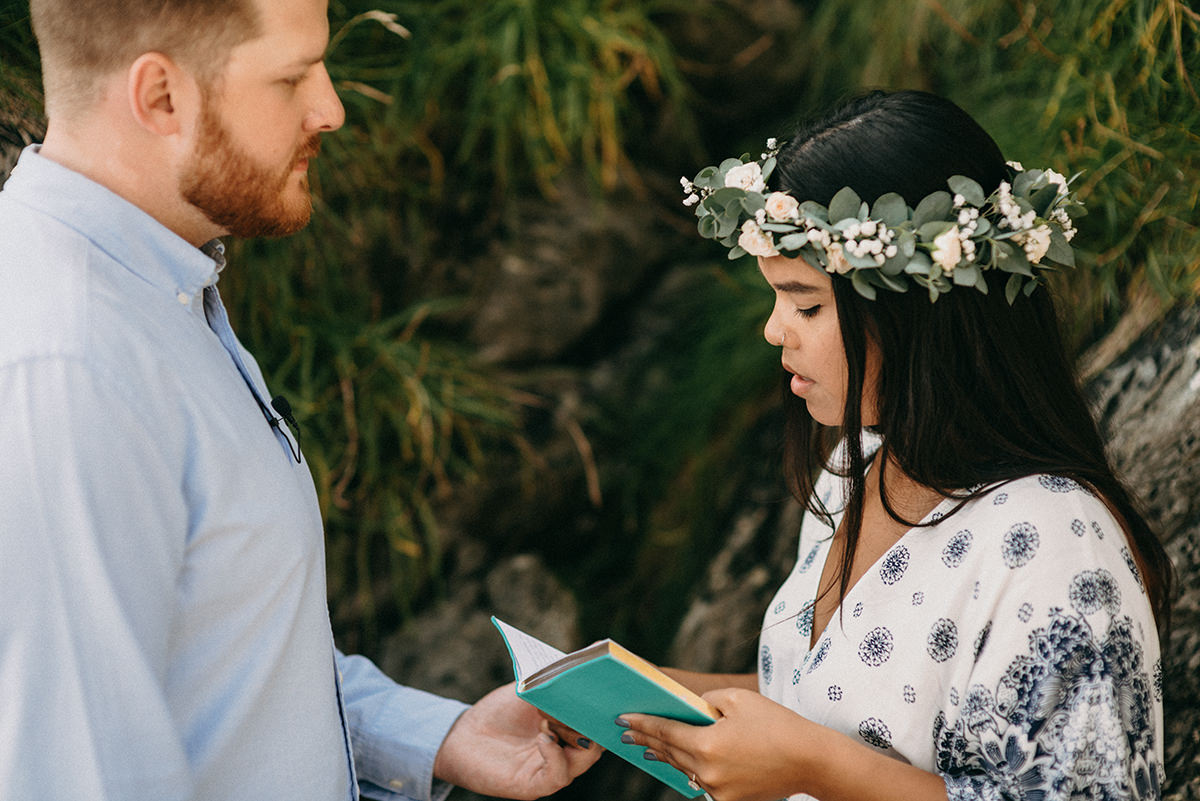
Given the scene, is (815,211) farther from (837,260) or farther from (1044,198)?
(1044,198)

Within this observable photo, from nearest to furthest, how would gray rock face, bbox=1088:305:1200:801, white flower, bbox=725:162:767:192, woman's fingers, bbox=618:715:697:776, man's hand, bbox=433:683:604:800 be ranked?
1. woman's fingers, bbox=618:715:697:776
2. white flower, bbox=725:162:767:192
3. man's hand, bbox=433:683:604:800
4. gray rock face, bbox=1088:305:1200:801

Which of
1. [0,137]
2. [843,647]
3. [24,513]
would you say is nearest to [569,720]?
[843,647]

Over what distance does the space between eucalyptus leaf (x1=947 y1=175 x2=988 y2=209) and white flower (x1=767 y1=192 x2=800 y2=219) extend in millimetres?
252

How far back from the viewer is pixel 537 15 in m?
3.20

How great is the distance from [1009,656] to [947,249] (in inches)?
24.5

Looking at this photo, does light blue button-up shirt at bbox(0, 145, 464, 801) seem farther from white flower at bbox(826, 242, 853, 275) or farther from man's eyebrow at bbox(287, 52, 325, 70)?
white flower at bbox(826, 242, 853, 275)

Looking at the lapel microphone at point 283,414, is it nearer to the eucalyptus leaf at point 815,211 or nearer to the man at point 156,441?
the man at point 156,441

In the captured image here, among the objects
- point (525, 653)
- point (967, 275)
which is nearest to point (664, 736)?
point (525, 653)

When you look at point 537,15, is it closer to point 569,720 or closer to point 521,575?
point 521,575

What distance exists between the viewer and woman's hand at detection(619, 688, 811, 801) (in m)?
1.50

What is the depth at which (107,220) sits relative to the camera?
1.34 m

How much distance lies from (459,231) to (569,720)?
2133 millimetres

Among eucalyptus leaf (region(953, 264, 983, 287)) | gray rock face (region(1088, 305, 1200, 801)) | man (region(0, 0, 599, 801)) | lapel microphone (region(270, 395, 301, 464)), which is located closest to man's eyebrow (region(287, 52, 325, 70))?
man (region(0, 0, 599, 801))

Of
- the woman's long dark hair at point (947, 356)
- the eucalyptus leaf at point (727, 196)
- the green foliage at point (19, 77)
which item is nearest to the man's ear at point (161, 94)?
the green foliage at point (19, 77)
